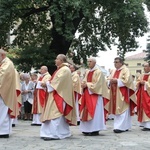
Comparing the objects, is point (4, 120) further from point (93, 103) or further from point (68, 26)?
point (68, 26)

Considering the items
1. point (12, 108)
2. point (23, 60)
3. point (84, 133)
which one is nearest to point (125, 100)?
point (84, 133)

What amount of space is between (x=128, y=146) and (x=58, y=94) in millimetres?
2102

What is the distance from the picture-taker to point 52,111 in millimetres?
9023

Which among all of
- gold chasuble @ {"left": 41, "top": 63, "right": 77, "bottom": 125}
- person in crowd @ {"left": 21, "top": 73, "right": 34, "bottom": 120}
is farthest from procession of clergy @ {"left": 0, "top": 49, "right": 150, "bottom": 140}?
person in crowd @ {"left": 21, "top": 73, "right": 34, "bottom": 120}

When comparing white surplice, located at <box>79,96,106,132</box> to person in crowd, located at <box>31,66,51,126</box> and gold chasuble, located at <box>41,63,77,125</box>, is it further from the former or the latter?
person in crowd, located at <box>31,66,51,126</box>

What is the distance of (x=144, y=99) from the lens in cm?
1152

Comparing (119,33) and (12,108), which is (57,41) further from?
(12,108)

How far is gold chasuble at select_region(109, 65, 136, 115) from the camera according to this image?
35.4ft

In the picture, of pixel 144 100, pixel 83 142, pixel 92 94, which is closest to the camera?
pixel 83 142

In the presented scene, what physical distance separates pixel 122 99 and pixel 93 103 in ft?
3.90

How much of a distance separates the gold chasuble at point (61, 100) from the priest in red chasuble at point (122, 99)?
1.86 meters

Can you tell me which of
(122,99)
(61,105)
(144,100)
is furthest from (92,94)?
(144,100)

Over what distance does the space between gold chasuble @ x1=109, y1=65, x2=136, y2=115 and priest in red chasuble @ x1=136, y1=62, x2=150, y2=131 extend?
1.81 ft

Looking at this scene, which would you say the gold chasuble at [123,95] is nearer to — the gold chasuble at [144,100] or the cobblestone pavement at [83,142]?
the gold chasuble at [144,100]
